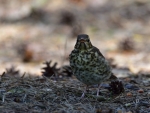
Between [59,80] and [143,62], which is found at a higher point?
[143,62]

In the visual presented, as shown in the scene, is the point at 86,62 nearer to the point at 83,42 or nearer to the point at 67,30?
the point at 83,42

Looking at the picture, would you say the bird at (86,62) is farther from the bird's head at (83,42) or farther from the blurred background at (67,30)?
the blurred background at (67,30)

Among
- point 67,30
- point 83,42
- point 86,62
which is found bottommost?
point 86,62

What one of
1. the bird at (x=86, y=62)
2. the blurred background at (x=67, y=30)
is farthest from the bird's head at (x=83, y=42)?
the blurred background at (x=67, y=30)

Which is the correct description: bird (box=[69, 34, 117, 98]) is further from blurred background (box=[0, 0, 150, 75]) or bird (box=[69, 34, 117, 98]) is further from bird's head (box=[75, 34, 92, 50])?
blurred background (box=[0, 0, 150, 75])

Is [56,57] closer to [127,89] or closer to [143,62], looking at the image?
[143,62]

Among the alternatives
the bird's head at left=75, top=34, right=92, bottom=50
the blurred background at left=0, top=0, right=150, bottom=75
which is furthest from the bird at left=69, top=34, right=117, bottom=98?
the blurred background at left=0, top=0, right=150, bottom=75

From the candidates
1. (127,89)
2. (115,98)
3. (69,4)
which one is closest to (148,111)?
(115,98)

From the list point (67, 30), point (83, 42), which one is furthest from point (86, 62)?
point (67, 30)
